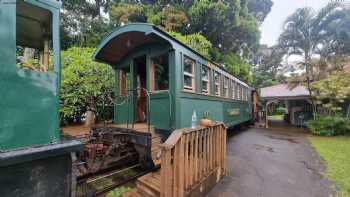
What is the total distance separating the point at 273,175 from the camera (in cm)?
409

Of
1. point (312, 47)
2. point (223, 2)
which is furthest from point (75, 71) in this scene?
point (312, 47)

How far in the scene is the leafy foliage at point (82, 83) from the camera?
25.0ft

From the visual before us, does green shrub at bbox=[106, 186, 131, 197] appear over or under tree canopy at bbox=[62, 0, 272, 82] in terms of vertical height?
under

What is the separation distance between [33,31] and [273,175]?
5.62m

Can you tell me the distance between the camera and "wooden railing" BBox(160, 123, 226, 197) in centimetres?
233

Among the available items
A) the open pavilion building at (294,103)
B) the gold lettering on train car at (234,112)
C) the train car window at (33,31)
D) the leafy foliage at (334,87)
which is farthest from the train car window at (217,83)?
the open pavilion building at (294,103)

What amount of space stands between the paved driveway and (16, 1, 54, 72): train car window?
351 centimetres

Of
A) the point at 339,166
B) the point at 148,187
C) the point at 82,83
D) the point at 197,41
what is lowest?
the point at 339,166

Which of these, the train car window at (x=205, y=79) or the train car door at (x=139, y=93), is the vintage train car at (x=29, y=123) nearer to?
the train car door at (x=139, y=93)

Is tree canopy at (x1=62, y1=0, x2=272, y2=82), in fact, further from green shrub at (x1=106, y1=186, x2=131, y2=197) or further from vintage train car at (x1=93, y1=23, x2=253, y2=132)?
green shrub at (x1=106, y1=186, x2=131, y2=197)

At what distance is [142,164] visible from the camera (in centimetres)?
435

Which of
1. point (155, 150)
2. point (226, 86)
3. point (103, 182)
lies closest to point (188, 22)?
point (226, 86)

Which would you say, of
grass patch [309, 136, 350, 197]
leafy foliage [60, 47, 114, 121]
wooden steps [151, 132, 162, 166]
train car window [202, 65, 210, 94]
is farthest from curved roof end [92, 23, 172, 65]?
grass patch [309, 136, 350, 197]

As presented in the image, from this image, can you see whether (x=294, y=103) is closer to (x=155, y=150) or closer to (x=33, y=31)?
(x=155, y=150)
